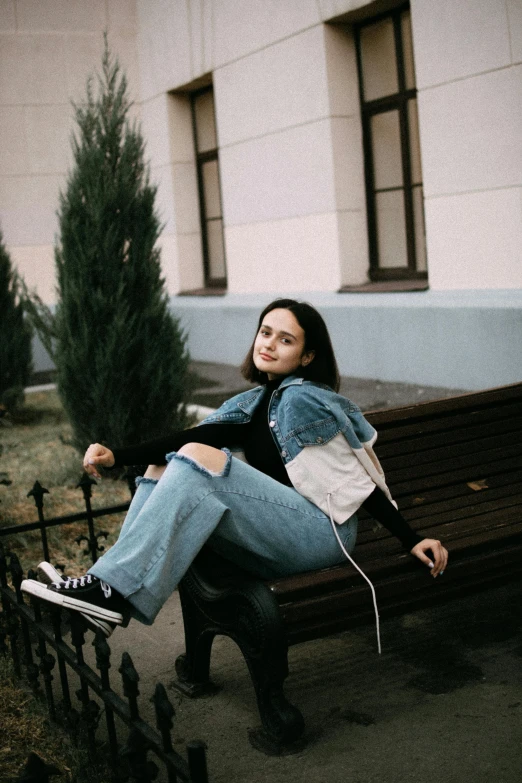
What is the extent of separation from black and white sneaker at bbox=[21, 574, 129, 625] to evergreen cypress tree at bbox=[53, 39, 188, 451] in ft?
11.7

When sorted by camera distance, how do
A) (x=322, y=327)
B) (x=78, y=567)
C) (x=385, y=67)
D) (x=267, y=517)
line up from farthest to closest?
(x=385, y=67), (x=78, y=567), (x=322, y=327), (x=267, y=517)

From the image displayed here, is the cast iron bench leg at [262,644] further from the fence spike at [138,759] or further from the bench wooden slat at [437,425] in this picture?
the bench wooden slat at [437,425]

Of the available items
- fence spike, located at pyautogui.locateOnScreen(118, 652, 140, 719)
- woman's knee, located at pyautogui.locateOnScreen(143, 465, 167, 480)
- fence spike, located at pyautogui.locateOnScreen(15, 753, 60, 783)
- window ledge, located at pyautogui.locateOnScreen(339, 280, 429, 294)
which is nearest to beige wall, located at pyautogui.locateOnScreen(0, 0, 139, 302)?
window ledge, located at pyautogui.locateOnScreen(339, 280, 429, 294)

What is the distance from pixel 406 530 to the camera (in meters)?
3.09

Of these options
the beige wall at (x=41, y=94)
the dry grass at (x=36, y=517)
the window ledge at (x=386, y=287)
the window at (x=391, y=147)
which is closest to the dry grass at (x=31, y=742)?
the dry grass at (x=36, y=517)

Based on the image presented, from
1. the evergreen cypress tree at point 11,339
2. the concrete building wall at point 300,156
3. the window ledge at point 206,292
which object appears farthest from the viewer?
the window ledge at point 206,292

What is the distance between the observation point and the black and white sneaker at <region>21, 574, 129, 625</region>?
109 inches

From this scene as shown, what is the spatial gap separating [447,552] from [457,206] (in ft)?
16.5

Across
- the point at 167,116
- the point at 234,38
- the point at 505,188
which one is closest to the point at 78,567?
the point at 505,188

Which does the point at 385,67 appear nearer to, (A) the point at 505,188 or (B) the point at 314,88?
(B) the point at 314,88

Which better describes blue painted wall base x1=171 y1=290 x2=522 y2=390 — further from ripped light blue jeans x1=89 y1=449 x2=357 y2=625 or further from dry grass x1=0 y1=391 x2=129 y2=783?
ripped light blue jeans x1=89 y1=449 x2=357 y2=625

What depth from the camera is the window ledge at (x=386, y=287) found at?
824 cm

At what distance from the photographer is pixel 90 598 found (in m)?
2.79

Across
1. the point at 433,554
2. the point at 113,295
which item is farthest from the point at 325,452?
the point at 113,295
